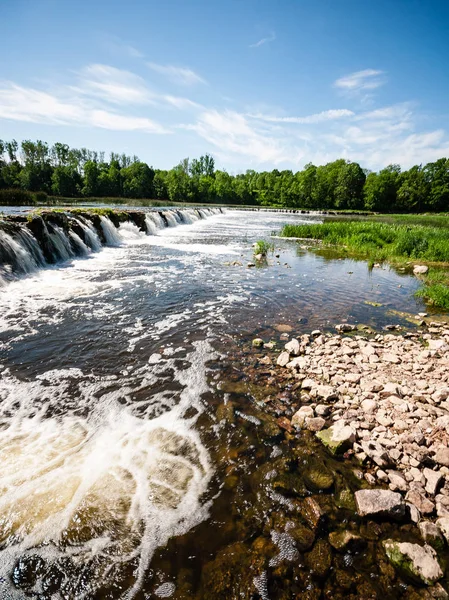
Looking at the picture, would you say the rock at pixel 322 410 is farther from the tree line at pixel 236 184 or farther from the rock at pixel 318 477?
the tree line at pixel 236 184

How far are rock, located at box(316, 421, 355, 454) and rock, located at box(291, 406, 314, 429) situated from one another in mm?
345

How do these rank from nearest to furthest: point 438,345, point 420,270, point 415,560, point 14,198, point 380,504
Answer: point 415,560
point 380,504
point 438,345
point 420,270
point 14,198

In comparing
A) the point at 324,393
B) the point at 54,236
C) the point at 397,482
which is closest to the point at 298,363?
the point at 324,393

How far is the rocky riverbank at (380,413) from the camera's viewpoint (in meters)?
3.50

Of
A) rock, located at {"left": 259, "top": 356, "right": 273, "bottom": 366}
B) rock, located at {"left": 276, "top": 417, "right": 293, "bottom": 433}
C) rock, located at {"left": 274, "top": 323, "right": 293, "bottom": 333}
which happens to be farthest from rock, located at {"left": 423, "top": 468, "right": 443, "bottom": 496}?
rock, located at {"left": 274, "top": 323, "right": 293, "bottom": 333}

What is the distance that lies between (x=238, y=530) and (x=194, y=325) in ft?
20.2

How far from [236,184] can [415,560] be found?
132696mm

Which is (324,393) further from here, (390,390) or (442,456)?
(442,456)

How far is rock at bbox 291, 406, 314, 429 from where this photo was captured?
5.15m

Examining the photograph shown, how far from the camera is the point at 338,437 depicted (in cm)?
464

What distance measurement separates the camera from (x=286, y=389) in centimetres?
606

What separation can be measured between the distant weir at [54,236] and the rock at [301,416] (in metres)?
13.1

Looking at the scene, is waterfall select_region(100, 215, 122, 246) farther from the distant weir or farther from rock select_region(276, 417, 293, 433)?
rock select_region(276, 417, 293, 433)

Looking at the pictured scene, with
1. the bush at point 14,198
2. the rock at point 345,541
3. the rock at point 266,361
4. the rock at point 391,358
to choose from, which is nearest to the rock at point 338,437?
the rock at point 345,541
